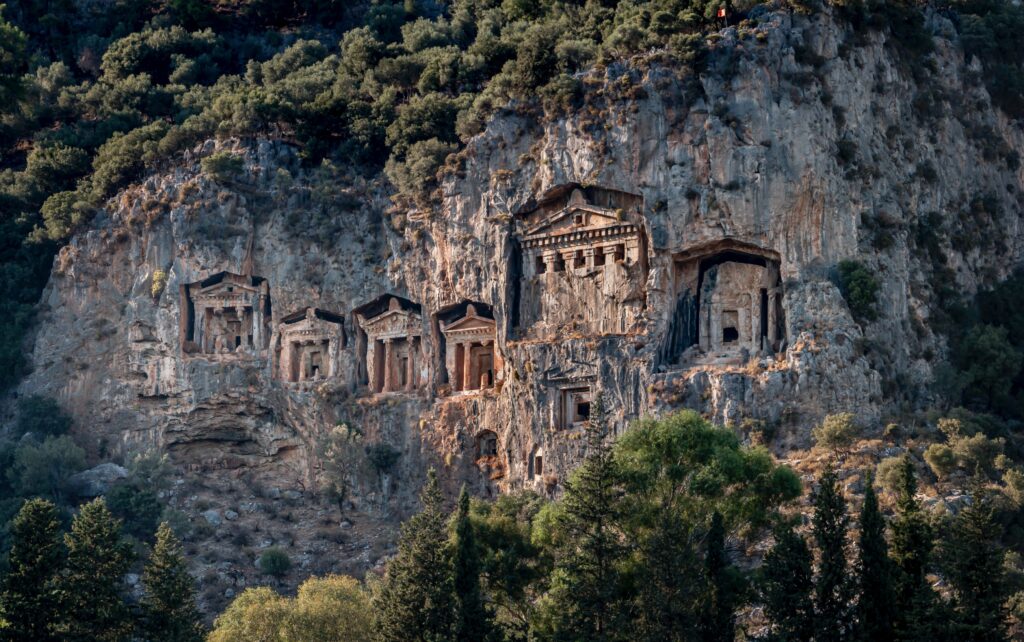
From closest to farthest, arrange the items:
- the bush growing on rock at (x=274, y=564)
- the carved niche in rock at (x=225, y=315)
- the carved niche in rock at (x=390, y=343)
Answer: the bush growing on rock at (x=274, y=564), the carved niche in rock at (x=390, y=343), the carved niche in rock at (x=225, y=315)

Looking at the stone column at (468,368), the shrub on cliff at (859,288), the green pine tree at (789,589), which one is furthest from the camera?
the stone column at (468,368)

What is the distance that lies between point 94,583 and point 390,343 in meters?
22.0

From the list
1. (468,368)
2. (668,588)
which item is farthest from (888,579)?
(468,368)


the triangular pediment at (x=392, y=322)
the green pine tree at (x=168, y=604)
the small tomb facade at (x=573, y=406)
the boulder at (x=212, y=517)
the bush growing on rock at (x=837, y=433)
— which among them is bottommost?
the green pine tree at (x=168, y=604)

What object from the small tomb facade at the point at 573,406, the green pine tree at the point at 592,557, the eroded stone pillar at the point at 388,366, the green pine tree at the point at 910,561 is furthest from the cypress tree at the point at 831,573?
the eroded stone pillar at the point at 388,366

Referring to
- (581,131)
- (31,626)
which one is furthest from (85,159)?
(31,626)

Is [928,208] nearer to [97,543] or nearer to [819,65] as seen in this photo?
[819,65]

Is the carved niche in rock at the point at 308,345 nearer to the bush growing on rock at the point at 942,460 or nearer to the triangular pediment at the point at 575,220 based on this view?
the triangular pediment at the point at 575,220

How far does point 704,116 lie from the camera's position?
62.8 metres

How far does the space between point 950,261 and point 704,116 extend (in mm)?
10112

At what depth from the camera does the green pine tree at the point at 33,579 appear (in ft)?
157

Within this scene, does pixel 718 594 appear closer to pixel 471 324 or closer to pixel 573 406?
pixel 573 406

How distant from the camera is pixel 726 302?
63156mm

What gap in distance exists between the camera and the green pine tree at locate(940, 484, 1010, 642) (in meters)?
42.9
